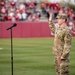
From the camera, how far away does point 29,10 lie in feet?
107

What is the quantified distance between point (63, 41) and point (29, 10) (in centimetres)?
2330

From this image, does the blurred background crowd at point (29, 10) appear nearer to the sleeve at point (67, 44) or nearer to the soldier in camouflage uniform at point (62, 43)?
the soldier in camouflage uniform at point (62, 43)

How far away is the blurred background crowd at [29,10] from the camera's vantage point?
3142cm

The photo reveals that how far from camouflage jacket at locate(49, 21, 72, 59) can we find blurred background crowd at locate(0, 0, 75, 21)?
21.7 meters

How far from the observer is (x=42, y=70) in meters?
13.5

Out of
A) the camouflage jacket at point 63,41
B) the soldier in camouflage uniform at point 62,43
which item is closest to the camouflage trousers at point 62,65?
the soldier in camouflage uniform at point 62,43

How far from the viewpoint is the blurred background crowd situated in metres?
31.4

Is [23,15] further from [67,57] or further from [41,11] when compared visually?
[67,57]

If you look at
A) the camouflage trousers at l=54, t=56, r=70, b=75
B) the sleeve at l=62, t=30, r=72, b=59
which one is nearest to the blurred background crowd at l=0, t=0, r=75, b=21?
the camouflage trousers at l=54, t=56, r=70, b=75

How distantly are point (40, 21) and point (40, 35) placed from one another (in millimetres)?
1190

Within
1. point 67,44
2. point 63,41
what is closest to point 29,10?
point 63,41

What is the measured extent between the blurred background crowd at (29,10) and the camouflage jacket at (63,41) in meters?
21.7

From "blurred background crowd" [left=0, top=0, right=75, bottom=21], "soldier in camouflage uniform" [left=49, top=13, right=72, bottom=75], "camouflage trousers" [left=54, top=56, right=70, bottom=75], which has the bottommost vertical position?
"blurred background crowd" [left=0, top=0, right=75, bottom=21]

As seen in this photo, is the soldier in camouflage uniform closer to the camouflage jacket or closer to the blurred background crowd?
the camouflage jacket
